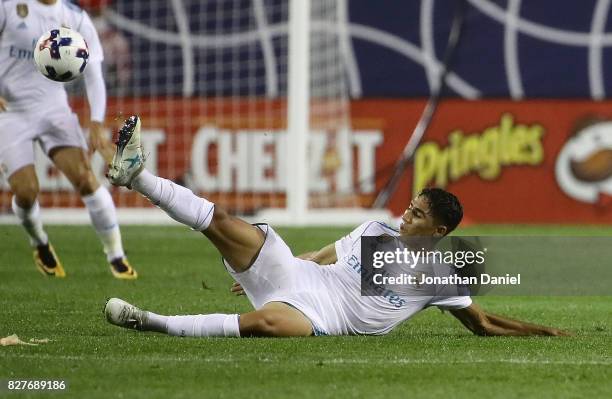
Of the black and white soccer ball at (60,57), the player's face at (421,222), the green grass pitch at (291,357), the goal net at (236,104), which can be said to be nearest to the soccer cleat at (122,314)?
the green grass pitch at (291,357)

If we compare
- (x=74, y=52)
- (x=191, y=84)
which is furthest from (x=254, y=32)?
(x=74, y=52)

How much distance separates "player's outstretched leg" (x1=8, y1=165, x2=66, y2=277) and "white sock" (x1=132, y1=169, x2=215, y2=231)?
4.01 metres

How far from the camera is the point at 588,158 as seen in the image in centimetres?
1802

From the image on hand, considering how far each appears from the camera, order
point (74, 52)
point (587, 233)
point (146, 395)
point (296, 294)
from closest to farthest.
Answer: point (146, 395), point (296, 294), point (74, 52), point (587, 233)

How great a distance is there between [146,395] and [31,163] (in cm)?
568

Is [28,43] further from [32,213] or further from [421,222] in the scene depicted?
[421,222]

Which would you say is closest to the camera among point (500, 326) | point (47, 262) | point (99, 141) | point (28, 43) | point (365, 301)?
point (365, 301)

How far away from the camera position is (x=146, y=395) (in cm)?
566

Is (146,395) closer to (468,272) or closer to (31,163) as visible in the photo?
(468,272)

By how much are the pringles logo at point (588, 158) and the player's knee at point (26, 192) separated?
876 cm

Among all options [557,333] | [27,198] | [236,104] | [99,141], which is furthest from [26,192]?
[236,104]

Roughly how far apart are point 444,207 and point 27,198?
15.5 ft

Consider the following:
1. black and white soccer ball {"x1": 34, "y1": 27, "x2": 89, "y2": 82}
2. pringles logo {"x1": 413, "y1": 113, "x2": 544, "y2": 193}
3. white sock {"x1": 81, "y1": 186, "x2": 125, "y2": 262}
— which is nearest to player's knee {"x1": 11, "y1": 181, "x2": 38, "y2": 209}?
white sock {"x1": 81, "y1": 186, "x2": 125, "y2": 262}

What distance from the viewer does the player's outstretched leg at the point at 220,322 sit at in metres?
7.21
